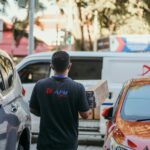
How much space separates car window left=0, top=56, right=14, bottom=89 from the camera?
6.32 m

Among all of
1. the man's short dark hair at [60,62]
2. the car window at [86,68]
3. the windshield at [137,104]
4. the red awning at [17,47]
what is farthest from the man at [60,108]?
the red awning at [17,47]

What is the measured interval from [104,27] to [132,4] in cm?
259

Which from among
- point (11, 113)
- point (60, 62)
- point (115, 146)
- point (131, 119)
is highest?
point (60, 62)

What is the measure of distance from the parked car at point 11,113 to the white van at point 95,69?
200 inches

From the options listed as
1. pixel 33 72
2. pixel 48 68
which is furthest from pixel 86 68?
pixel 33 72

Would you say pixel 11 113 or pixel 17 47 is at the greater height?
pixel 11 113

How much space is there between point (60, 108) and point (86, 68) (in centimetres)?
670

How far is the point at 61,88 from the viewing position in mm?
5668

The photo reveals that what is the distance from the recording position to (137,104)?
7160 millimetres

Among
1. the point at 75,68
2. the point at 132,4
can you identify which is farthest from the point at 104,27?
the point at 75,68

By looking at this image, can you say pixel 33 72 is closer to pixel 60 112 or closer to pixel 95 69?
pixel 95 69

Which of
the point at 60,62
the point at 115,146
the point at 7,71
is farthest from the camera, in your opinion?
the point at 7,71

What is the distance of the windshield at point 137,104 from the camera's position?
6.80m

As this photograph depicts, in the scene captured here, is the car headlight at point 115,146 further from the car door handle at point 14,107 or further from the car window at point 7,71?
the car window at point 7,71
